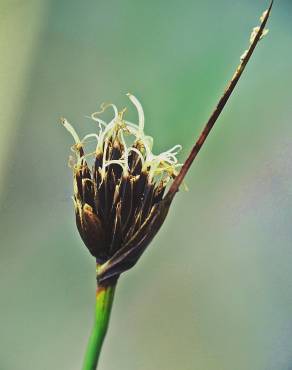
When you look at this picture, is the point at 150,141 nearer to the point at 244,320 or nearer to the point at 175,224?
the point at 175,224

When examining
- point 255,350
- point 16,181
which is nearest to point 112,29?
point 16,181

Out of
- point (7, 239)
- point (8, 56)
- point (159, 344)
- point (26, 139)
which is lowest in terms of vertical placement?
point (159, 344)

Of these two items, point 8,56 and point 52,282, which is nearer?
point 52,282

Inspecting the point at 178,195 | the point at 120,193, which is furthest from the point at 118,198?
the point at 178,195

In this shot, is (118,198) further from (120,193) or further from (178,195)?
(178,195)

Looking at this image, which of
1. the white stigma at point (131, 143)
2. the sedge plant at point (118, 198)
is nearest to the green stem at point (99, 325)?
the sedge plant at point (118, 198)

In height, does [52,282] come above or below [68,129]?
below
